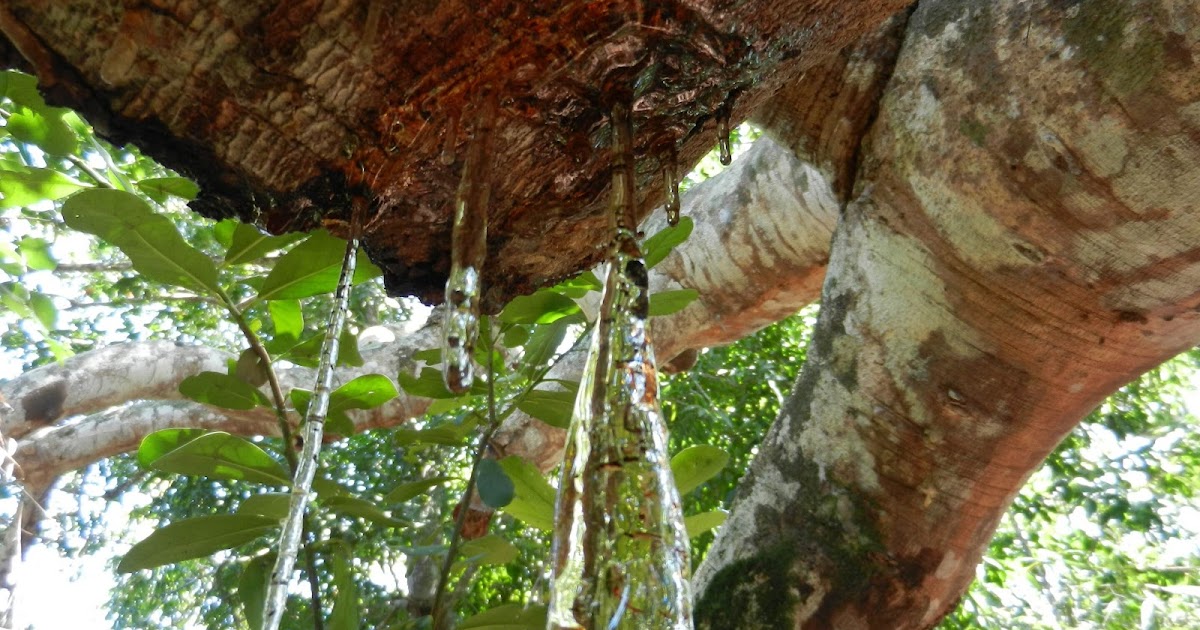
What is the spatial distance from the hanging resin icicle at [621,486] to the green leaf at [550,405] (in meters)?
0.26

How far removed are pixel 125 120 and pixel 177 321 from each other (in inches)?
155

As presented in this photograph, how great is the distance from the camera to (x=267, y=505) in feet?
2.90

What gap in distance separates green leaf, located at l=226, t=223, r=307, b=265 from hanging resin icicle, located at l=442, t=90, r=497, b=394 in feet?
0.83

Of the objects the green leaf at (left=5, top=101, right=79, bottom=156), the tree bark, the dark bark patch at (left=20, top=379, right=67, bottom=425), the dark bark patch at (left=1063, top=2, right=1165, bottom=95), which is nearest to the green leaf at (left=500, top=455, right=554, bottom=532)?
the green leaf at (left=5, top=101, right=79, bottom=156)

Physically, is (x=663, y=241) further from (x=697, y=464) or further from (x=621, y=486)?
(x=621, y=486)

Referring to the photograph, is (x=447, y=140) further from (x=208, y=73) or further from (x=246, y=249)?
(x=246, y=249)

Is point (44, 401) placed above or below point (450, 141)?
above

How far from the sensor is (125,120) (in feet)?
1.84

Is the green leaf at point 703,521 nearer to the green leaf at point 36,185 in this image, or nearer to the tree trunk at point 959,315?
the tree trunk at point 959,315

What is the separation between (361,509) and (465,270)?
1.12 ft

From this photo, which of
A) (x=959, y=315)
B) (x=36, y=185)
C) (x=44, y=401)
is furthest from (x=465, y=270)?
(x=44, y=401)

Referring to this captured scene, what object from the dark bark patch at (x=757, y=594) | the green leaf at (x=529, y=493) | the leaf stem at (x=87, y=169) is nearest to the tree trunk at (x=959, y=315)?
the dark bark patch at (x=757, y=594)

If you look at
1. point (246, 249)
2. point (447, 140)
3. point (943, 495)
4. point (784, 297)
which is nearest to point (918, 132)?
point (943, 495)

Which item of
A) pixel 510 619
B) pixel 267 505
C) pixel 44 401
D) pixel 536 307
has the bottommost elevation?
pixel 510 619
